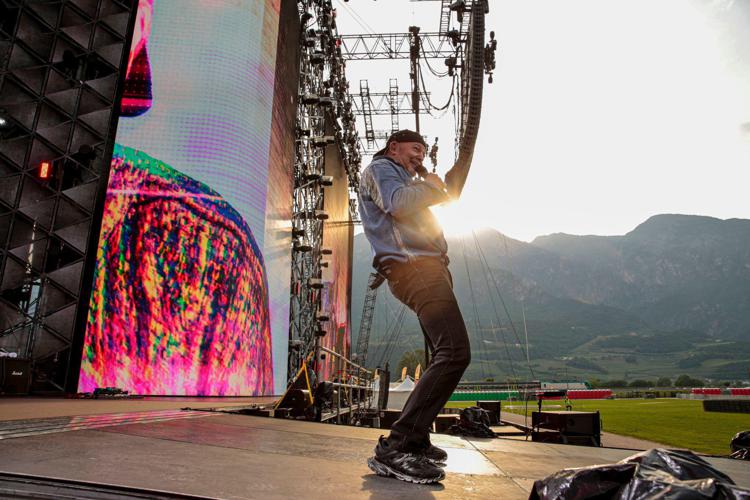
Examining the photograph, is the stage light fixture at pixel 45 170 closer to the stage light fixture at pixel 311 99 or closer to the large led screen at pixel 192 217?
the large led screen at pixel 192 217

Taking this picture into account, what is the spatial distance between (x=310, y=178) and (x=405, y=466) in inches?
581

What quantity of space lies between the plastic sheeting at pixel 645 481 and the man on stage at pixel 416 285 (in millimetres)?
819

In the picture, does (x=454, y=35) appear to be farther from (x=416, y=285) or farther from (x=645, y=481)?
(x=645, y=481)

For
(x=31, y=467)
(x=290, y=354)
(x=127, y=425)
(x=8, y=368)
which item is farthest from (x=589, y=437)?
(x=290, y=354)

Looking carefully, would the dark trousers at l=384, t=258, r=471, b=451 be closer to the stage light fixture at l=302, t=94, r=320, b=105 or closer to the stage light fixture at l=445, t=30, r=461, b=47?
the stage light fixture at l=445, t=30, r=461, b=47

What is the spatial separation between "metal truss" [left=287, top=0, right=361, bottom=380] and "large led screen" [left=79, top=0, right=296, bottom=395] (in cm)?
231

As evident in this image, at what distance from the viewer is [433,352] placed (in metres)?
2.26

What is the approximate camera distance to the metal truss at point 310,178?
50.3ft


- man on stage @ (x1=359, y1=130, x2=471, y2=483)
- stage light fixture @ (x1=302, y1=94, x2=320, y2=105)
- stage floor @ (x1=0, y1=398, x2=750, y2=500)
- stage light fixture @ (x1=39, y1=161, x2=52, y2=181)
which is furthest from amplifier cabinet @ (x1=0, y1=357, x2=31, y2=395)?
stage light fixture @ (x1=302, y1=94, x2=320, y2=105)

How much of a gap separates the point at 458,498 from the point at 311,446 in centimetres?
126

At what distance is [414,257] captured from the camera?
2.30 metres

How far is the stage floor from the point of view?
1.45 m

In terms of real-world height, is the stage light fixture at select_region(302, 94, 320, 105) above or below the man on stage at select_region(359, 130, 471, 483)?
above

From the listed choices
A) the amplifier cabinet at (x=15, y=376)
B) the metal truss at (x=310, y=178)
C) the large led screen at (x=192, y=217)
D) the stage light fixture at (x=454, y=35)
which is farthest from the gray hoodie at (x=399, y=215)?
the metal truss at (x=310, y=178)
